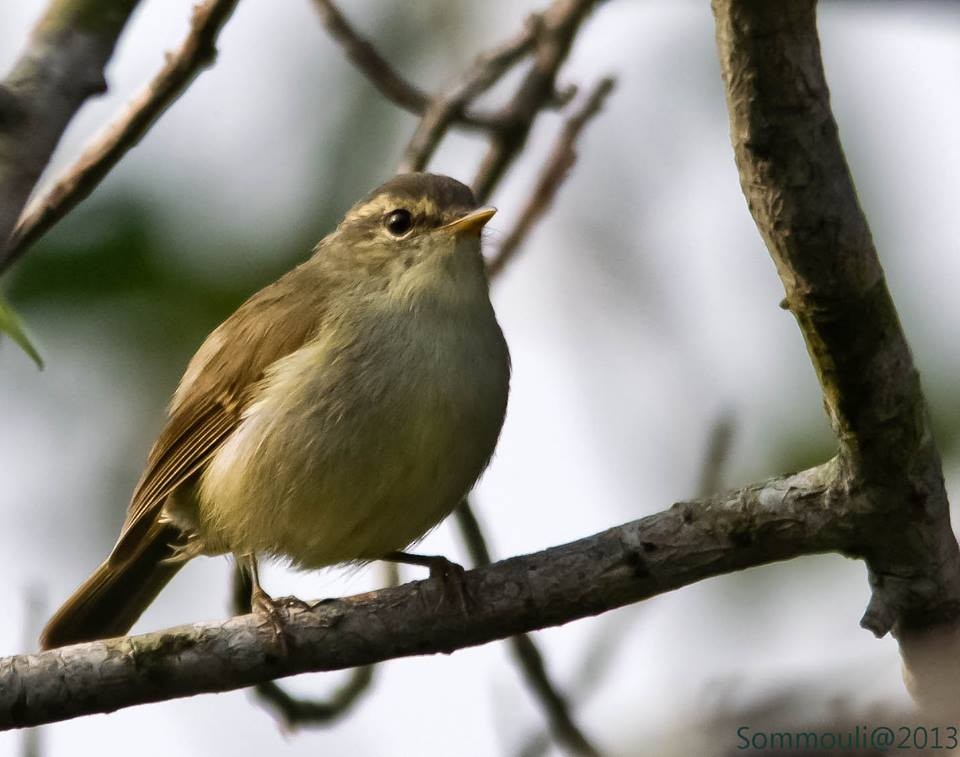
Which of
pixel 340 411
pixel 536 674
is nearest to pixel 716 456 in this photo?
pixel 536 674

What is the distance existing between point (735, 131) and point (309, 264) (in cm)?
310

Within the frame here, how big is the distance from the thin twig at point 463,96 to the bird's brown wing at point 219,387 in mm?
733

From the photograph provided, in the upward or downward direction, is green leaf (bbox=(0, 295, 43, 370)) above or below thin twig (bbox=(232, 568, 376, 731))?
above

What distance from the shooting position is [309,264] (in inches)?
223

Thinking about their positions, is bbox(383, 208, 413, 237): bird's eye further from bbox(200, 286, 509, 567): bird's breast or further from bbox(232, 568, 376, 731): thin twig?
bbox(232, 568, 376, 731): thin twig

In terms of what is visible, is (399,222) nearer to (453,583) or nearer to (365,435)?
(365,435)

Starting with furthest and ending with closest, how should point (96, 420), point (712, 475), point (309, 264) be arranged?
point (96, 420) < point (309, 264) < point (712, 475)

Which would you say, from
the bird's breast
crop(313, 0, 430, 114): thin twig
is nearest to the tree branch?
crop(313, 0, 430, 114): thin twig

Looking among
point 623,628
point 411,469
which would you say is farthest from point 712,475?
point 411,469

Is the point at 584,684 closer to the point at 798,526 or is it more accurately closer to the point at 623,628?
the point at 623,628

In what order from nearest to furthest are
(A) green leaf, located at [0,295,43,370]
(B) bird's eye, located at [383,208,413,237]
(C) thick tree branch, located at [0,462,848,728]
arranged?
(A) green leaf, located at [0,295,43,370] → (C) thick tree branch, located at [0,462,848,728] → (B) bird's eye, located at [383,208,413,237]

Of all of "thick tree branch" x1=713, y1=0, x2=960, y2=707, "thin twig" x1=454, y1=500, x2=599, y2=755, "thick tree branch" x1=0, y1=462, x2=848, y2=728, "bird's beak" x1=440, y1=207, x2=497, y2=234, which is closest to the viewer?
"thick tree branch" x1=713, y1=0, x2=960, y2=707

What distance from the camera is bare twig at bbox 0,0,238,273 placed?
4344mm

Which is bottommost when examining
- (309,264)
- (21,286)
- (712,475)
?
(712,475)
